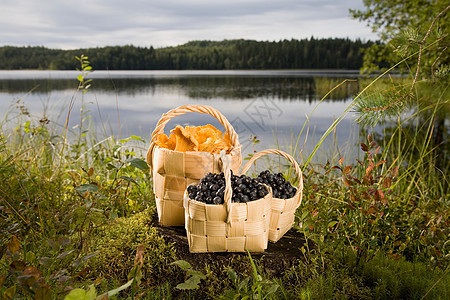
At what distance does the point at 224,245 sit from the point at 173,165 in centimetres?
69

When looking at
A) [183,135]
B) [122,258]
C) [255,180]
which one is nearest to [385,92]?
[255,180]

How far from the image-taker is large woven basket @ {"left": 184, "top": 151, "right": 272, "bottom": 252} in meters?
2.40

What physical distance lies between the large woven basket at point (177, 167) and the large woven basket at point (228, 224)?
279 mm

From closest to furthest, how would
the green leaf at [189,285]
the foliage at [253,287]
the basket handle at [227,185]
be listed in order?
the foliage at [253,287] < the green leaf at [189,285] < the basket handle at [227,185]

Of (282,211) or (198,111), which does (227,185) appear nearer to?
(282,211)

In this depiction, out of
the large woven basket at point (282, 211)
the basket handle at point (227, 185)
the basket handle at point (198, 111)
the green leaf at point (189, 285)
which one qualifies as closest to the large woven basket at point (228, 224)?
the basket handle at point (227, 185)

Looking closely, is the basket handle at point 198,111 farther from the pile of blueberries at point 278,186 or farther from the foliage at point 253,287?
the foliage at point 253,287

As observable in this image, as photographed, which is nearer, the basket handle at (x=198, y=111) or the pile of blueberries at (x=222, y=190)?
the pile of blueberries at (x=222, y=190)

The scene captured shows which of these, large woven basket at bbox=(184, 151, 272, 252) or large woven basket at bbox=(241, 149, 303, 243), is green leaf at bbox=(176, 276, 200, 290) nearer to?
large woven basket at bbox=(184, 151, 272, 252)

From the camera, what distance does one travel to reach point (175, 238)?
288 cm

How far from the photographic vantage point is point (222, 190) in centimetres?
243

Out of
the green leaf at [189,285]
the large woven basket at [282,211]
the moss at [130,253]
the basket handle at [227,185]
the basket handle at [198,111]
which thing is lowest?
the moss at [130,253]

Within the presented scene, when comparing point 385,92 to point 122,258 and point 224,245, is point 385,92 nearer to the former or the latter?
point 224,245

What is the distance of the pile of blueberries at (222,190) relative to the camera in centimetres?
244
